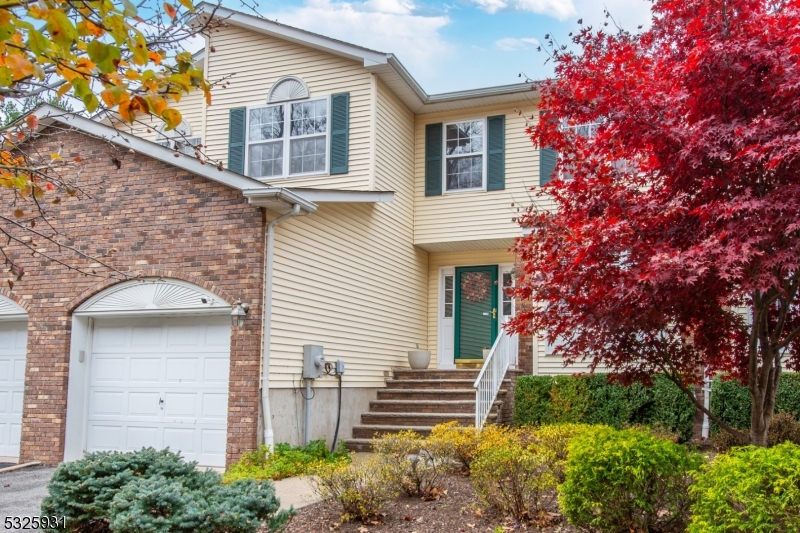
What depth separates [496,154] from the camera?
15148mm

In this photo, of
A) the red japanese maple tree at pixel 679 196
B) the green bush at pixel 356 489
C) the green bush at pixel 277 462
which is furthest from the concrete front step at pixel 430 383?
the green bush at pixel 356 489

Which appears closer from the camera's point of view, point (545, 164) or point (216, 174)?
point (216, 174)

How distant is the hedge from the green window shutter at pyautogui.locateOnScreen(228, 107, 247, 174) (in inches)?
264

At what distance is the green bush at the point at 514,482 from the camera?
22.3 feet

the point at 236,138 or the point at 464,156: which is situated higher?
the point at 236,138

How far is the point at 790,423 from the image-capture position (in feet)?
34.8

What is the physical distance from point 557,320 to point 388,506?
248 cm

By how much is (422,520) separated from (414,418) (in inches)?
223

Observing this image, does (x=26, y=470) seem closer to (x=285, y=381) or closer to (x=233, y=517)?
(x=285, y=381)

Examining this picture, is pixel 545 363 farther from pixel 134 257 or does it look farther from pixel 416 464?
pixel 134 257

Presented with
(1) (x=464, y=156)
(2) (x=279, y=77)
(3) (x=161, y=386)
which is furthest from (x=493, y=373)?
(2) (x=279, y=77)

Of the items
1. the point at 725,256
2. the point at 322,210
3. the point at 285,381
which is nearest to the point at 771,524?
the point at 725,256

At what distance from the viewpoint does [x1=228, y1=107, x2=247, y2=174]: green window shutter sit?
585 inches

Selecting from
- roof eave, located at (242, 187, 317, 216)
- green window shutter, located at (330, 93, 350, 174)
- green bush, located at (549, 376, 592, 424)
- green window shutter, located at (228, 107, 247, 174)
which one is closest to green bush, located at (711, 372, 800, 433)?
green bush, located at (549, 376, 592, 424)
